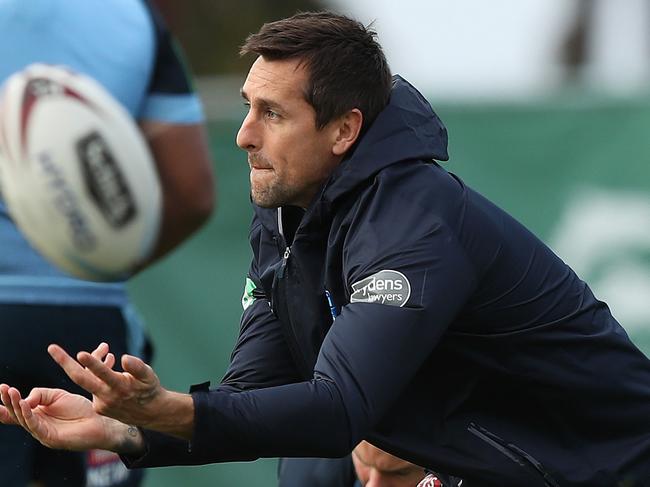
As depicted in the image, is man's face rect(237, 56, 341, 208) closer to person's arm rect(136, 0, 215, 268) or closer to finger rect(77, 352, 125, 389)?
finger rect(77, 352, 125, 389)

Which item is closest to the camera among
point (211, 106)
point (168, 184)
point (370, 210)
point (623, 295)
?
point (370, 210)

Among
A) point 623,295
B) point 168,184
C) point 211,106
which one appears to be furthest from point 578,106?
point 168,184

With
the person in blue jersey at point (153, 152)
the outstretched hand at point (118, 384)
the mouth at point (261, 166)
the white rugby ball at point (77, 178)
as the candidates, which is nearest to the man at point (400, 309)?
the mouth at point (261, 166)

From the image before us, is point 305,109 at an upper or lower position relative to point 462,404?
upper

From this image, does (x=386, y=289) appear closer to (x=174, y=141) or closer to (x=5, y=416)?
(x=5, y=416)

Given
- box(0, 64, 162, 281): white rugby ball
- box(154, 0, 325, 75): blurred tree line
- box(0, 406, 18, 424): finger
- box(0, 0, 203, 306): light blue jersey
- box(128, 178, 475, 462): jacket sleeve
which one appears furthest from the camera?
box(154, 0, 325, 75): blurred tree line

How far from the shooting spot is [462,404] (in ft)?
12.2

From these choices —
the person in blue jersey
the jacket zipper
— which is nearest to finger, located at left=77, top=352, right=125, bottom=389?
the jacket zipper

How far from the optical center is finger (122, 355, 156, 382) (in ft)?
9.84

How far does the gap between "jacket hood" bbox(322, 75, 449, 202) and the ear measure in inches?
1.2

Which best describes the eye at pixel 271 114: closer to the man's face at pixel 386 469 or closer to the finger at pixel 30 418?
the finger at pixel 30 418

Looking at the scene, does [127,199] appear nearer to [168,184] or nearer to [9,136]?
[9,136]

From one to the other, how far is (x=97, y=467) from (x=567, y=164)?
308 cm

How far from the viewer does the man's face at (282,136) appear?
3.61 meters
